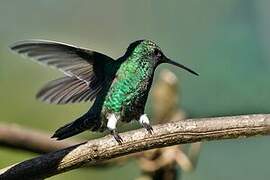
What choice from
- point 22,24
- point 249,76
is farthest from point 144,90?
point 22,24

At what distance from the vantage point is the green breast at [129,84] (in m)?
1.20

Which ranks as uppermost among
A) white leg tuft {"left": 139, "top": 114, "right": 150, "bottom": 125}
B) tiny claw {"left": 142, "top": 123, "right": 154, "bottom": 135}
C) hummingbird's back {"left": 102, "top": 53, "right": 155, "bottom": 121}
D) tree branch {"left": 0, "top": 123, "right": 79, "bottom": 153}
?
hummingbird's back {"left": 102, "top": 53, "right": 155, "bottom": 121}

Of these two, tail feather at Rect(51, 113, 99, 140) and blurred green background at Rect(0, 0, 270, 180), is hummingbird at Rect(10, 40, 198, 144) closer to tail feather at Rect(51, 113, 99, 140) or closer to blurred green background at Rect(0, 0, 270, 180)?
tail feather at Rect(51, 113, 99, 140)

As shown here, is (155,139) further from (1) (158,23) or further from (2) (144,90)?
(1) (158,23)

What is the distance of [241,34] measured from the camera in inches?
66.1

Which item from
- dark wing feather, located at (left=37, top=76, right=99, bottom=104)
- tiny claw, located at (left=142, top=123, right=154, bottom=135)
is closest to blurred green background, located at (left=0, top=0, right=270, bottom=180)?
dark wing feather, located at (left=37, top=76, right=99, bottom=104)

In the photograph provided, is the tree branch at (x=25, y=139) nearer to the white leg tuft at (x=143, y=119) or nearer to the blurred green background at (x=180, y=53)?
the blurred green background at (x=180, y=53)

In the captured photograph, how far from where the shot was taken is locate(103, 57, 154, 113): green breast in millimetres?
1204

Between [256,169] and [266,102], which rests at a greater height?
[266,102]

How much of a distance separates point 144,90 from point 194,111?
0.41 metres

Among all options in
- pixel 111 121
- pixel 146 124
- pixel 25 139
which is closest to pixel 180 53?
pixel 25 139

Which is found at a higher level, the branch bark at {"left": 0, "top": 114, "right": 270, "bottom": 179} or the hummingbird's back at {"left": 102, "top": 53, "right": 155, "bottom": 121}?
the hummingbird's back at {"left": 102, "top": 53, "right": 155, "bottom": 121}

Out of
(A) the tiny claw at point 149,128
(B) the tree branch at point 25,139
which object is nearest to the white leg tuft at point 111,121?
(A) the tiny claw at point 149,128

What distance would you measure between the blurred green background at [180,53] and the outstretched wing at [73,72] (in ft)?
0.84
